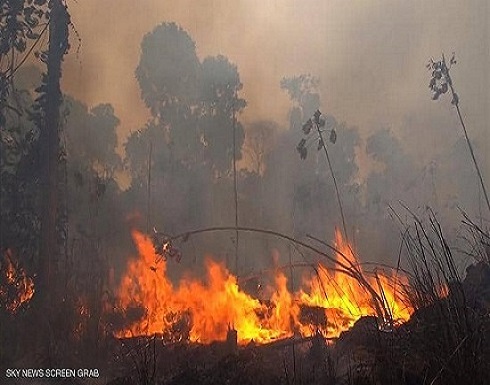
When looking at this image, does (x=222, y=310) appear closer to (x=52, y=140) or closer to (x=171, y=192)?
(x=52, y=140)

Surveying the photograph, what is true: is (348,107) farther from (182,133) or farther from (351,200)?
(182,133)

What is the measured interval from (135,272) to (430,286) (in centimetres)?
1377

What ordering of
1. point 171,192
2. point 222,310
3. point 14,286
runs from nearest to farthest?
point 222,310, point 14,286, point 171,192

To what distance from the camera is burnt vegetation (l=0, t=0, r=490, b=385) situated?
1224 centimetres

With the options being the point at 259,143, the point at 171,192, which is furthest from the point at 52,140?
the point at 259,143

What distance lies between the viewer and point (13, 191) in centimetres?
1419

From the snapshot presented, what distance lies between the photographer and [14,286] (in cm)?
1323

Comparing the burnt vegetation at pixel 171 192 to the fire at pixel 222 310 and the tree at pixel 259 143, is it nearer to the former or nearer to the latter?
the tree at pixel 259 143

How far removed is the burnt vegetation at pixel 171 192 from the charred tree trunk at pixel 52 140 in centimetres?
4

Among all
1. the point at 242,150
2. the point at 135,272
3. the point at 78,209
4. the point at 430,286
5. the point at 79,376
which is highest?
the point at 242,150

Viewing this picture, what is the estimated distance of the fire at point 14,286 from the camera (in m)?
13.0

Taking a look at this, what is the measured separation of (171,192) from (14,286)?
26.6 feet

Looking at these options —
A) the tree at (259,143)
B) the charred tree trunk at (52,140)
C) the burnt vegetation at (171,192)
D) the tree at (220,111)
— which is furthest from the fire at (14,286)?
the tree at (259,143)

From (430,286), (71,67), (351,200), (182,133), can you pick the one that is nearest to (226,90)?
(182,133)
